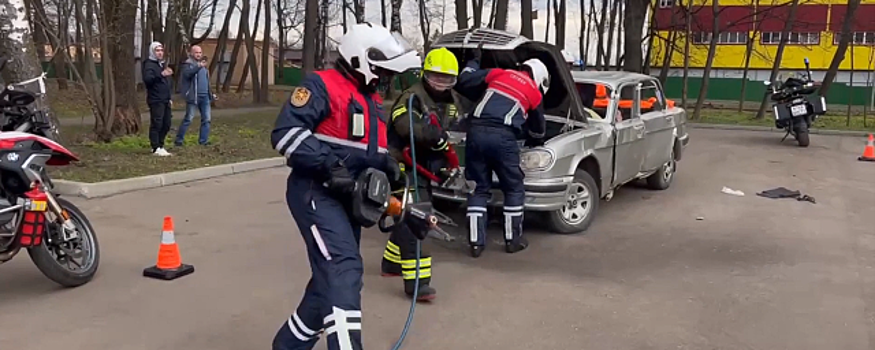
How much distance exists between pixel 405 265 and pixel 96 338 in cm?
197

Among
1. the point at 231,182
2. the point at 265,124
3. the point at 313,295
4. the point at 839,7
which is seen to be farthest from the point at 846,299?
the point at 839,7

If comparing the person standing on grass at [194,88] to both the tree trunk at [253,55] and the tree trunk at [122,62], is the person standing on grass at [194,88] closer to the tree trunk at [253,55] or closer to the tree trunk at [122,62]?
the tree trunk at [122,62]

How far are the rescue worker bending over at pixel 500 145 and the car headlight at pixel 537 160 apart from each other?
0.36 metres

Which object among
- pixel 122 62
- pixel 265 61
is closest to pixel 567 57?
pixel 122 62

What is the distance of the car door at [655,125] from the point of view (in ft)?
30.6

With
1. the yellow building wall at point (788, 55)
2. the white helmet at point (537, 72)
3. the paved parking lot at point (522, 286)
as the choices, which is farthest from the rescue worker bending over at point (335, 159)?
the yellow building wall at point (788, 55)

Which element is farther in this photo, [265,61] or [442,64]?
[265,61]

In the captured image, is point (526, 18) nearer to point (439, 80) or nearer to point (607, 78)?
point (607, 78)

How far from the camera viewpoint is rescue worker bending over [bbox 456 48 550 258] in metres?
6.69

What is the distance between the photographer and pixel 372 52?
151 inches

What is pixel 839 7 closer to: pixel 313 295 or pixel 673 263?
pixel 673 263

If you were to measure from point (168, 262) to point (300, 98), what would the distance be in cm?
277

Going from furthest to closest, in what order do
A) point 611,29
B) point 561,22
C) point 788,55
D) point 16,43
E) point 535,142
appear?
point 788,55 → point 611,29 → point 561,22 → point 16,43 → point 535,142

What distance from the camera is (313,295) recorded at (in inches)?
153
